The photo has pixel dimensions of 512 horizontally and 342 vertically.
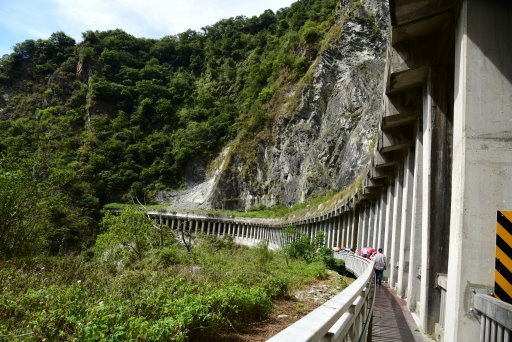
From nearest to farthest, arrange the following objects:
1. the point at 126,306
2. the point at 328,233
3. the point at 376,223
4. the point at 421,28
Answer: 1. the point at 126,306
2. the point at 421,28
3. the point at 376,223
4. the point at 328,233

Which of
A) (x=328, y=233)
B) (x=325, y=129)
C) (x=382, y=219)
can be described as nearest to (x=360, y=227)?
(x=328, y=233)

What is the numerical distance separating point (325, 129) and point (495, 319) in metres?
49.8

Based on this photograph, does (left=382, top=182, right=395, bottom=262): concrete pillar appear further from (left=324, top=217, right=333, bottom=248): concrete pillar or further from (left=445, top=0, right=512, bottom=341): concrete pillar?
(left=324, top=217, right=333, bottom=248): concrete pillar

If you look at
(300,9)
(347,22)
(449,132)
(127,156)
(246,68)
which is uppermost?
(300,9)

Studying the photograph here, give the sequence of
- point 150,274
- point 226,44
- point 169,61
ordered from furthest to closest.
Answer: point 169,61, point 226,44, point 150,274

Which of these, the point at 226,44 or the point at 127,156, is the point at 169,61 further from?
the point at 127,156

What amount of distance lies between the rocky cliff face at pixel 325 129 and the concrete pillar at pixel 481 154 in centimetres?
3494

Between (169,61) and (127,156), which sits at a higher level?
(169,61)

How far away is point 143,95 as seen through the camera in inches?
4018

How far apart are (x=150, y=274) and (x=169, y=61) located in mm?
114760

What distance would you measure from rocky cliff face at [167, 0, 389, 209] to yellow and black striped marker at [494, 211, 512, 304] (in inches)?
1427

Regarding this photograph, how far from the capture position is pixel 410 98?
11.7 meters

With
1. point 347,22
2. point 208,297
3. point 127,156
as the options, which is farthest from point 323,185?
point 127,156

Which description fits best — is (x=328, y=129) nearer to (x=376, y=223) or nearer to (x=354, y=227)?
(x=354, y=227)
